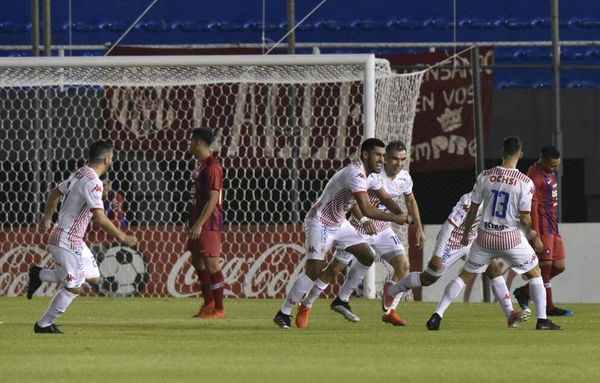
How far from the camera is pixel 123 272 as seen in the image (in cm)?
2128

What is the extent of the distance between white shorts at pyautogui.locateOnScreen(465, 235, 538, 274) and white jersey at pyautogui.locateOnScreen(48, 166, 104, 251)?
3251 millimetres

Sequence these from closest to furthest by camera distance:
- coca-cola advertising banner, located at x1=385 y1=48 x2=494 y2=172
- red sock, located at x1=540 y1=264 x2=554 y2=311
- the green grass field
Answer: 1. the green grass field
2. red sock, located at x1=540 y1=264 x2=554 y2=311
3. coca-cola advertising banner, located at x1=385 y1=48 x2=494 y2=172

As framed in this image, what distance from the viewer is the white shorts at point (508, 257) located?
14258 mm

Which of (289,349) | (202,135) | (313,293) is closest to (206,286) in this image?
(202,135)

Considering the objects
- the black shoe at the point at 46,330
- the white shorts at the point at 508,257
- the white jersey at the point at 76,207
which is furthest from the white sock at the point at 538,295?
the black shoe at the point at 46,330

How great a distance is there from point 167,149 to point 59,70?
1.78m

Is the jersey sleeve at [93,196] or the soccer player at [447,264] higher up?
the jersey sleeve at [93,196]

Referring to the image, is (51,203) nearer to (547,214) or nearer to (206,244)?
(206,244)

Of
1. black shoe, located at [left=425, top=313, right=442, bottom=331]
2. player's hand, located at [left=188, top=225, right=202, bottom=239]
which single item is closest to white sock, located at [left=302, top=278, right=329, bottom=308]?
black shoe, located at [left=425, top=313, right=442, bottom=331]

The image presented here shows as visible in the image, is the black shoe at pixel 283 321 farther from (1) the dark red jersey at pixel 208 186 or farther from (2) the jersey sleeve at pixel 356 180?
(1) the dark red jersey at pixel 208 186

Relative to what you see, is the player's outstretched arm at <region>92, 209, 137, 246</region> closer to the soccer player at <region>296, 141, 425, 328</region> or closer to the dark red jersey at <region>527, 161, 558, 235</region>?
the soccer player at <region>296, 141, 425, 328</region>

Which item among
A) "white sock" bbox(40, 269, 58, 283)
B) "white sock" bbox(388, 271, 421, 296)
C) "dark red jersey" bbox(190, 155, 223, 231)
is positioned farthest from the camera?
"dark red jersey" bbox(190, 155, 223, 231)

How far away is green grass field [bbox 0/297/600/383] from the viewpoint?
9719mm

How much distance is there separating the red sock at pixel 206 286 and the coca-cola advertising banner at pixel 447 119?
6.01 meters
